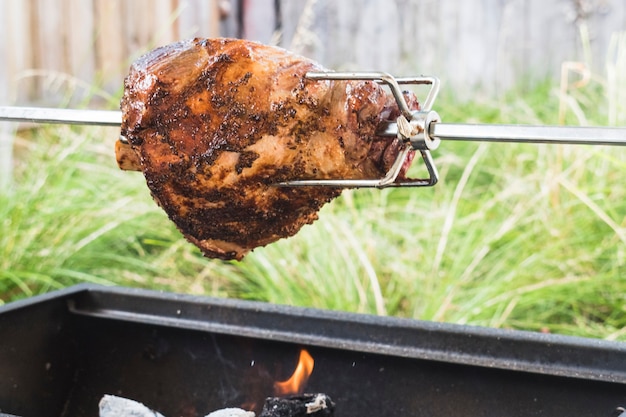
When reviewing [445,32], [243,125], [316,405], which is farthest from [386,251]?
[445,32]

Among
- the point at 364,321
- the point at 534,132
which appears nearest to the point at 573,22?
the point at 364,321

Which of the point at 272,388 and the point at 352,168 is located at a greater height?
the point at 352,168

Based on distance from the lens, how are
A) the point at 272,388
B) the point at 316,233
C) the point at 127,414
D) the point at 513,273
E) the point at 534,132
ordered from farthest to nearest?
the point at 316,233
the point at 513,273
the point at 272,388
the point at 127,414
the point at 534,132

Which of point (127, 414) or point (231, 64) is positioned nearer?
point (231, 64)

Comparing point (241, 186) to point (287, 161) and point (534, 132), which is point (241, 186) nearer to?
point (287, 161)

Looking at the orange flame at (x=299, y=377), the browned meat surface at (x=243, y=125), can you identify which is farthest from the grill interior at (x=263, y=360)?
the browned meat surface at (x=243, y=125)
